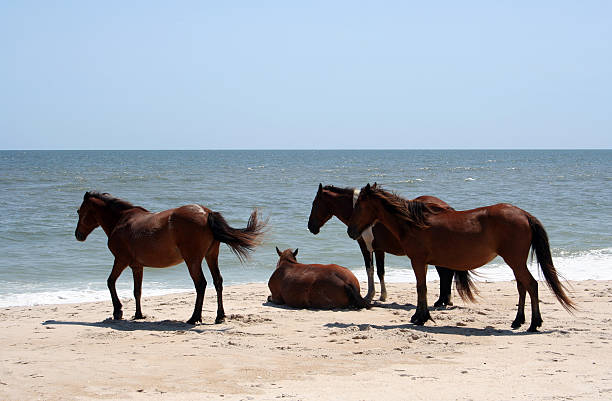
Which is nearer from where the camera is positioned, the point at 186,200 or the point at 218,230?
the point at 218,230

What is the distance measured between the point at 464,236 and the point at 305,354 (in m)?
2.56

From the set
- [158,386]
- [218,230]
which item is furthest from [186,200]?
[158,386]

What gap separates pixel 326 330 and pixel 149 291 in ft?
15.8

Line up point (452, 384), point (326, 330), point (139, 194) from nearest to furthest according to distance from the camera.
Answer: point (452, 384)
point (326, 330)
point (139, 194)

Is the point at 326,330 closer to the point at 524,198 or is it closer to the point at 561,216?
the point at 561,216

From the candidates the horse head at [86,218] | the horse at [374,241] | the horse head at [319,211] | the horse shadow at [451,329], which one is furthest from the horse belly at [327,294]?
the horse head at [86,218]

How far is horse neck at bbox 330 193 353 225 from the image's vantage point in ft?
33.3

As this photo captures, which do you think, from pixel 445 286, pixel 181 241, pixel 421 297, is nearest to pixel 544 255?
pixel 421 297

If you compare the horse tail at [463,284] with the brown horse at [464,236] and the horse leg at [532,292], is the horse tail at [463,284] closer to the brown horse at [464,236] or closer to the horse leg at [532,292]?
the brown horse at [464,236]

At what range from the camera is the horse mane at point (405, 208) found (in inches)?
324

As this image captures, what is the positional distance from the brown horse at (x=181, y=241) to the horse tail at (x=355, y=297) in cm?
162

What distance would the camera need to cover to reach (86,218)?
9305 mm

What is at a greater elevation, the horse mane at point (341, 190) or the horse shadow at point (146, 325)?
the horse mane at point (341, 190)

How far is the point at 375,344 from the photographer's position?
720 centimetres
